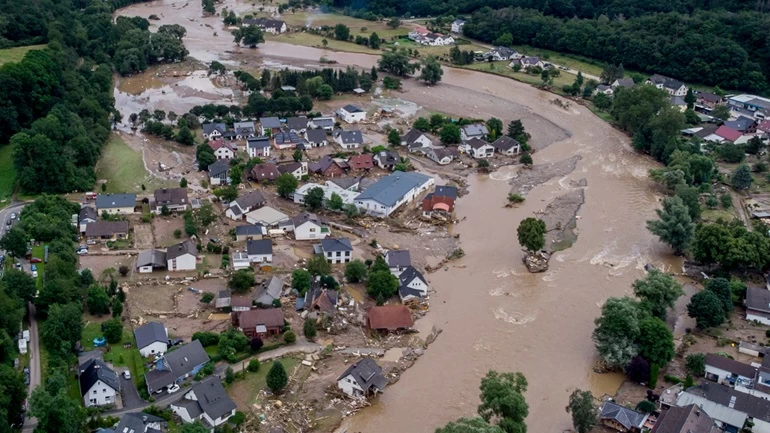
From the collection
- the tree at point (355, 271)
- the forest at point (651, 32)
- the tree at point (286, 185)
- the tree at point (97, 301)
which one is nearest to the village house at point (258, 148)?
the tree at point (286, 185)

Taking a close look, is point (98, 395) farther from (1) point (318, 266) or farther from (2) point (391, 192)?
(2) point (391, 192)

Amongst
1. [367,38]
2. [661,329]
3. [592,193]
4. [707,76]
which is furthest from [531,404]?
[367,38]

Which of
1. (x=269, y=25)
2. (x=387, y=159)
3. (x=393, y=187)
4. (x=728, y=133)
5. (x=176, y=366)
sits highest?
(x=728, y=133)

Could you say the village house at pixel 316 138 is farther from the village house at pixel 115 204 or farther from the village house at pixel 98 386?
the village house at pixel 98 386

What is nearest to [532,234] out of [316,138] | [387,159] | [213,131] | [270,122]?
[387,159]

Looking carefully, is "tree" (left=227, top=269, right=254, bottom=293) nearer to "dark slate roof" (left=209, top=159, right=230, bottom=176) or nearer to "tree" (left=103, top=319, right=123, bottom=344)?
"tree" (left=103, top=319, right=123, bottom=344)

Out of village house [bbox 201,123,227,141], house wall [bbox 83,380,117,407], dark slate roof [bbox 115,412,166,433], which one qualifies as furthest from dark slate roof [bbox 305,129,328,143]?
dark slate roof [bbox 115,412,166,433]

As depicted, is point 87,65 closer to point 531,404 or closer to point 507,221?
point 507,221
